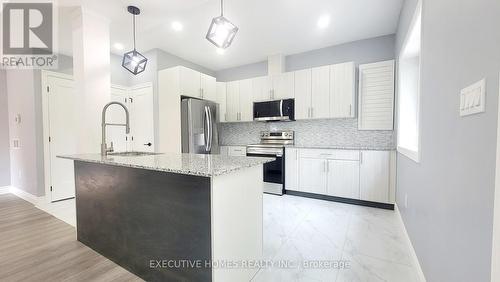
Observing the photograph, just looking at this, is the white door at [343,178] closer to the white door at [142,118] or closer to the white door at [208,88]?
the white door at [208,88]

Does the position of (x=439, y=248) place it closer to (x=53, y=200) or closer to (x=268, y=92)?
(x=268, y=92)

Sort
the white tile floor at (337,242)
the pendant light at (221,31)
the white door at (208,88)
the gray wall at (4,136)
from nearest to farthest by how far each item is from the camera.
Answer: the white tile floor at (337,242)
the pendant light at (221,31)
the white door at (208,88)
the gray wall at (4,136)

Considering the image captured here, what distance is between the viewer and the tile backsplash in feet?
11.5

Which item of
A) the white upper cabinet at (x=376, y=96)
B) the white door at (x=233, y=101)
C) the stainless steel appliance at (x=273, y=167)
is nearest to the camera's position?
the white upper cabinet at (x=376, y=96)

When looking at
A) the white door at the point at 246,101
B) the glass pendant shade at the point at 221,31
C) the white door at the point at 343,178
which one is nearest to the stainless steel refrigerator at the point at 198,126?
the white door at the point at 246,101

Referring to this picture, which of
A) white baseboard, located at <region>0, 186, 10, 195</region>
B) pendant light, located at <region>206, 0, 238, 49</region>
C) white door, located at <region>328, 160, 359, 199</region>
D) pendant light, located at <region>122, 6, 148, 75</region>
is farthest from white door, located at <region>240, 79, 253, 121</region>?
white baseboard, located at <region>0, 186, 10, 195</region>

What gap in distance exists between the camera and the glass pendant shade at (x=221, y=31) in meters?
1.94

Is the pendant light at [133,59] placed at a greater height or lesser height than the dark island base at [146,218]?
greater

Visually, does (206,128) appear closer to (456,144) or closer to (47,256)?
(47,256)

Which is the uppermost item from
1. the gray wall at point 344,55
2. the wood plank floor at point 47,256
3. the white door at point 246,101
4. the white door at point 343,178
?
the gray wall at point 344,55

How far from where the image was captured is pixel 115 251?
6.07ft

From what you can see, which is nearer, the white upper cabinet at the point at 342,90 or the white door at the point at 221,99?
the white upper cabinet at the point at 342,90

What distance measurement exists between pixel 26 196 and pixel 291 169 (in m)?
4.83

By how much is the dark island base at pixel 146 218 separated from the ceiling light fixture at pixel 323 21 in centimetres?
285
